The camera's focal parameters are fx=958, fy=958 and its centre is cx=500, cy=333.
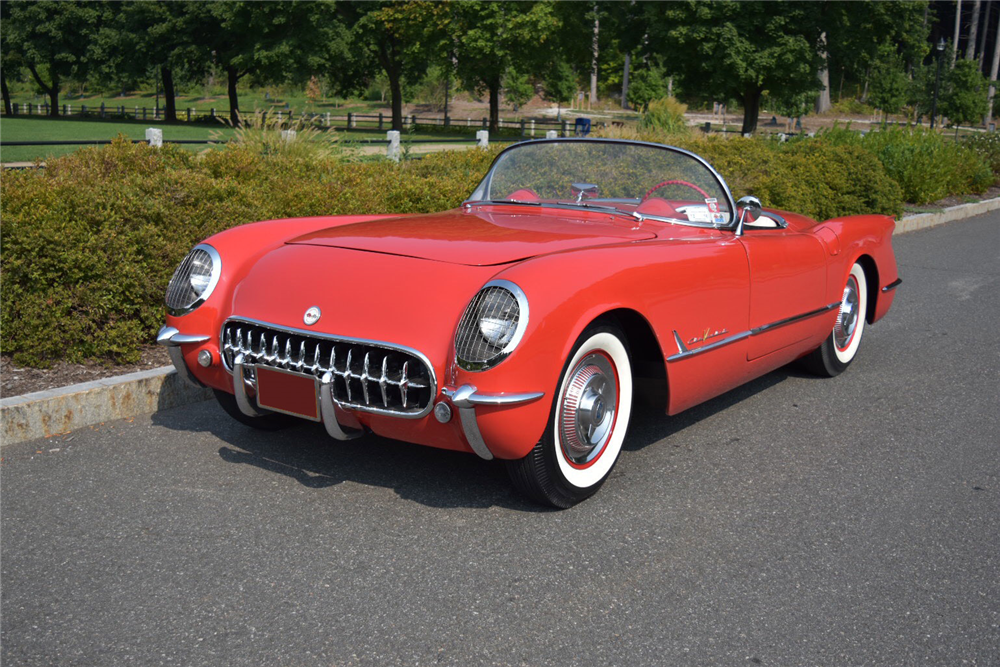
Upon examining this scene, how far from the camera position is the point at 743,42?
31.9 meters

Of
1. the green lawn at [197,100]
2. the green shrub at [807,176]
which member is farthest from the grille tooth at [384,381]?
the green lawn at [197,100]

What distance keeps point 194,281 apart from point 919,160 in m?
14.4

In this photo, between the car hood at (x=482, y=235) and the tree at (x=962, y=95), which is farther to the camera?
the tree at (x=962, y=95)

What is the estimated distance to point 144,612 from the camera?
9.22 ft

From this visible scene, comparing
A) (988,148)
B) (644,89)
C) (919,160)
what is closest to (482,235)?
(919,160)

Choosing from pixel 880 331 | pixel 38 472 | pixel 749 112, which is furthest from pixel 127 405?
pixel 749 112

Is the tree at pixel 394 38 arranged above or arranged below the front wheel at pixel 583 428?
above

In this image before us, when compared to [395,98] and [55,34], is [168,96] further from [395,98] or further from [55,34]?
[395,98]

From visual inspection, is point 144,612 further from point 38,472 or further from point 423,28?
point 423,28

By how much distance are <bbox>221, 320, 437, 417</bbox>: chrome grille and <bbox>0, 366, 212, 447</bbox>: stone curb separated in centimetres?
137

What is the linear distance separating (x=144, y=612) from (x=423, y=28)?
46.5m

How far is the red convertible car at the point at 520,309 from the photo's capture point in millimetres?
3322

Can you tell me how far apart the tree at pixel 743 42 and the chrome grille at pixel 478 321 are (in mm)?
30807

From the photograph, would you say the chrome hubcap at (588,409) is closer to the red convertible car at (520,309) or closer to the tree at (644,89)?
the red convertible car at (520,309)
